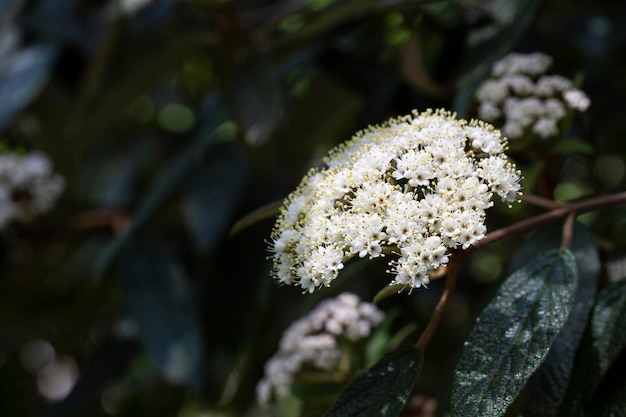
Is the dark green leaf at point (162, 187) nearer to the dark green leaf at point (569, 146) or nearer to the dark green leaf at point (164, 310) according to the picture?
the dark green leaf at point (164, 310)

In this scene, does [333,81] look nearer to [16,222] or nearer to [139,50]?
[139,50]

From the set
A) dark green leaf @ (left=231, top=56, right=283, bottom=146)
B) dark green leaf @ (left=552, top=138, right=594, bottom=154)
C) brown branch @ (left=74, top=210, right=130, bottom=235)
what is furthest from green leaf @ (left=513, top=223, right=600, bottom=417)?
brown branch @ (left=74, top=210, right=130, bottom=235)

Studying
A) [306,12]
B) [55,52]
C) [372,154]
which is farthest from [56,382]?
[372,154]

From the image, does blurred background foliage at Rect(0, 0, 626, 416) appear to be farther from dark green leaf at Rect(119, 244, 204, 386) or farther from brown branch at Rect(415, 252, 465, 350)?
brown branch at Rect(415, 252, 465, 350)

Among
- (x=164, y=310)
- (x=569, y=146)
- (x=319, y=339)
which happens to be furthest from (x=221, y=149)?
(x=569, y=146)

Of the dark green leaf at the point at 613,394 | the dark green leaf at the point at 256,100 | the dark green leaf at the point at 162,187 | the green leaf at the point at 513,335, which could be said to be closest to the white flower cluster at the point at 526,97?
the green leaf at the point at 513,335

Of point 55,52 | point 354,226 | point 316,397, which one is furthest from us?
point 55,52

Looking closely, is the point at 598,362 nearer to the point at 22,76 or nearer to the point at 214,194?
the point at 214,194
